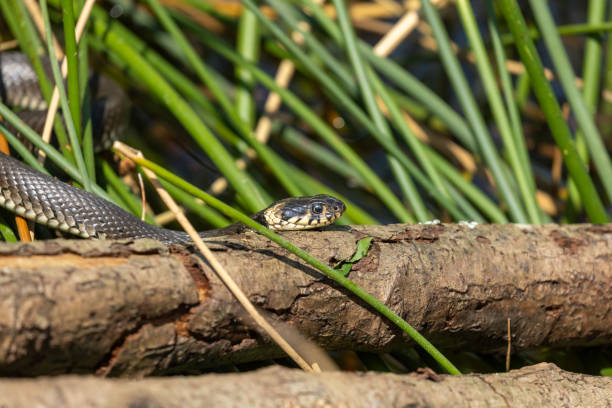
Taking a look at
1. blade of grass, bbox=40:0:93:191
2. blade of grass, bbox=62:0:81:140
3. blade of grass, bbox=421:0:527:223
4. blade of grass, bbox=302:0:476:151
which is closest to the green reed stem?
blade of grass, bbox=40:0:93:191

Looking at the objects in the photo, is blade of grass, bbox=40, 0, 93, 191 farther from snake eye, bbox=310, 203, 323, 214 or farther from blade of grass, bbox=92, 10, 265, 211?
snake eye, bbox=310, 203, 323, 214

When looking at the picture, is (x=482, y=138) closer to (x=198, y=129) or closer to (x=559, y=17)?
(x=198, y=129)

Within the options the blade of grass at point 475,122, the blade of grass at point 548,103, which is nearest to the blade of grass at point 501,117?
the blade of grass at point 475,122

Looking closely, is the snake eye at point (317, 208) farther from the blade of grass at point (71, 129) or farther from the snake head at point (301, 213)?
the blade of grass at point (71, 129)

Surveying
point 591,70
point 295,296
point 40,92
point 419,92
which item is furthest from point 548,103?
point 40,92

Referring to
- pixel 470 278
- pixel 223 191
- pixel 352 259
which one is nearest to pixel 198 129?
pixel 223 191

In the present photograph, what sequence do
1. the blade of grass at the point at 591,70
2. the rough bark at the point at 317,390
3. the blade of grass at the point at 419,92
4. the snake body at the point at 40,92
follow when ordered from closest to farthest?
the rough bark at the point at 317,390 → the blade of grass at the point at 419,92 → the blade of grass at the point at 591,70 → the snake body at the point at 40,92
